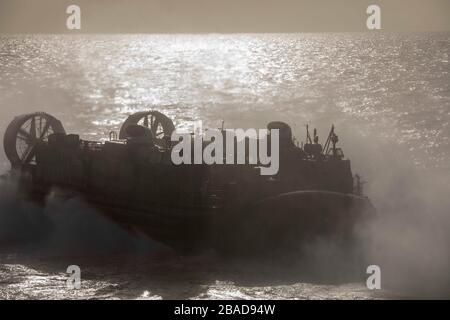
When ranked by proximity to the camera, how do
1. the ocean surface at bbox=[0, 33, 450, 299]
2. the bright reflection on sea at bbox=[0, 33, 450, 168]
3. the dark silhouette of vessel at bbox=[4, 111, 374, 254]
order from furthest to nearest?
1. the bright reflection on sea at bbox=[0, 33, 450, 168]
2. the dark silhouette of vessel at bbox=[4, 111, 374, 254]
3. the ocean surface at bbox=[0, 33, 450, 299]

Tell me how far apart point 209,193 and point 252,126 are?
42752mm

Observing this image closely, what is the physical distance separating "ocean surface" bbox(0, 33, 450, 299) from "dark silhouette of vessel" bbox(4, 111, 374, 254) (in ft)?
3.14

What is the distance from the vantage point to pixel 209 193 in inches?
1297

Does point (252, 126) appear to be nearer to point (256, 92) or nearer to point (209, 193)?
point (256, 92)

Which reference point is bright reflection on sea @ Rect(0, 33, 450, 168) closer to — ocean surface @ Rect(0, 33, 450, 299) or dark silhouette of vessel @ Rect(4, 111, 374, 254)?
ocean surface @ Rect(0, 33, 450, 299)

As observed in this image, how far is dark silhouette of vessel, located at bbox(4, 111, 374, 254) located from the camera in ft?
102

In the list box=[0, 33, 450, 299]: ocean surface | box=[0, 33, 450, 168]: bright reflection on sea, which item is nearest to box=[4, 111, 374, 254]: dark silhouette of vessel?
box=[0, 33, 450, 299]: ocean surface

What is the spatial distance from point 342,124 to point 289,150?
41138 millimetres

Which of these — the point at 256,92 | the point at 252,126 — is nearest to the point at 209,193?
the point at 252,126

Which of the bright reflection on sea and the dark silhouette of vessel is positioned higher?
the bright reflection on sea

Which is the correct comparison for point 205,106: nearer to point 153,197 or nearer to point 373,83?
point 373,83

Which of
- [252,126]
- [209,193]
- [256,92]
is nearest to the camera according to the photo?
[209,193]

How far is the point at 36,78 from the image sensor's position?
11312 centimetres
